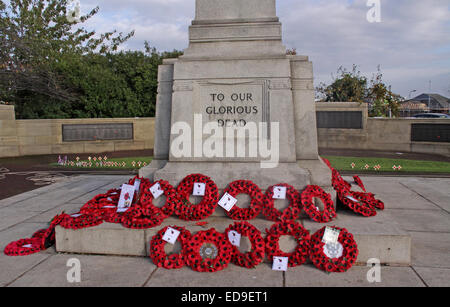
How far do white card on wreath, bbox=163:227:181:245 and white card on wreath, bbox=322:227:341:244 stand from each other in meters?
1.53

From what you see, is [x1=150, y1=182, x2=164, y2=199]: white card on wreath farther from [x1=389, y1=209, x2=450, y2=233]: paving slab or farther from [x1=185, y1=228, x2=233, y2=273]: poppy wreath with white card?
[x1=389, y1=209, x2=450, y2=233]: paving slab

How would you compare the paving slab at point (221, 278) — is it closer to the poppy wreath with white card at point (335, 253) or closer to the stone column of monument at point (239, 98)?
the poppy wreath with white card at point (335, 253)

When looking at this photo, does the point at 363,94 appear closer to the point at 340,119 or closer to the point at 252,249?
the point at 340,119

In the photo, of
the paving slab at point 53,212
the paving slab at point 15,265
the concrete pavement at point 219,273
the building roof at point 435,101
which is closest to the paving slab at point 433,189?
the concrete pavement at point 219,273

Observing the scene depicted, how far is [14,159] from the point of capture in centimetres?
1370

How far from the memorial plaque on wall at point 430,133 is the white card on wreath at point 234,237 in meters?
13.9

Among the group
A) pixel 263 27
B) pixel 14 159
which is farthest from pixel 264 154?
pixel 14 159

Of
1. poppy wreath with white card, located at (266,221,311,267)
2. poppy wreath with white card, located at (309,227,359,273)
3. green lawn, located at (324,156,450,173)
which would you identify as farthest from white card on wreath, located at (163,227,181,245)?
green lawn, located at (324,156,450,173)

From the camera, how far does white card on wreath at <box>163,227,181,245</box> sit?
3979 mm

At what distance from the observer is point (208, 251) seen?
3885 mm

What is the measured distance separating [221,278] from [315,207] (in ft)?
4.85

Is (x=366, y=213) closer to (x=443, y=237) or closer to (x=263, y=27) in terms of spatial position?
(x=443, y=237)

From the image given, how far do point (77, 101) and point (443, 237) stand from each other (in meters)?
16.4

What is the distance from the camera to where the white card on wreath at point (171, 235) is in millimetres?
3979
